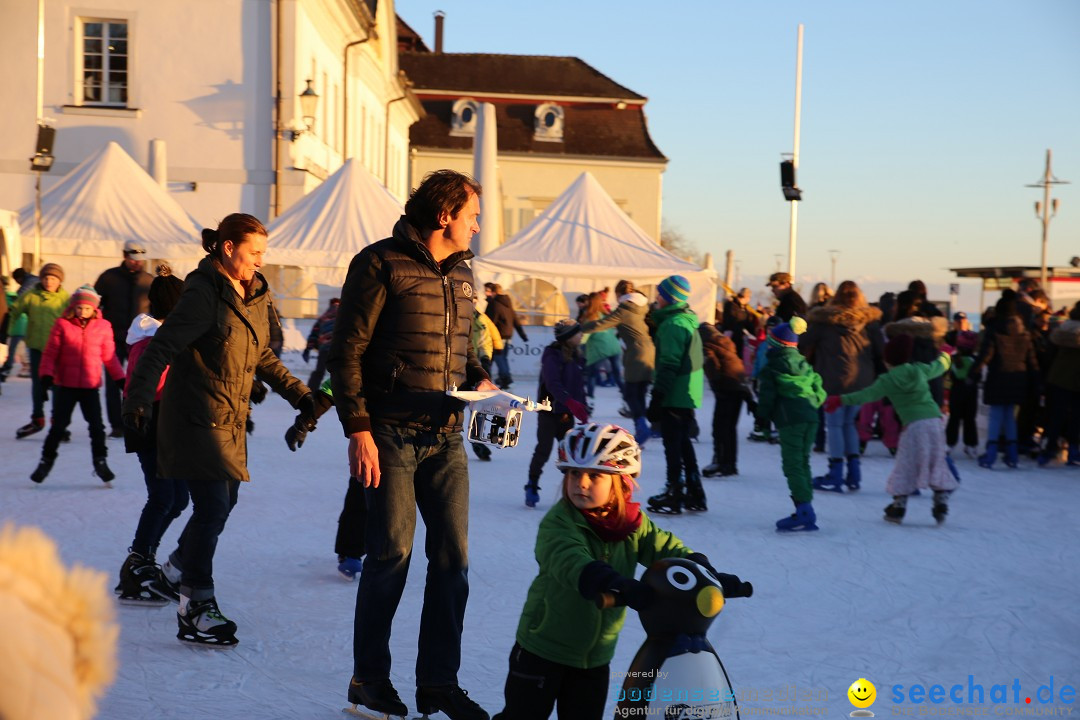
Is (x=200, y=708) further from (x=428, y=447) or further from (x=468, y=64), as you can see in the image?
(x=468, y=64)

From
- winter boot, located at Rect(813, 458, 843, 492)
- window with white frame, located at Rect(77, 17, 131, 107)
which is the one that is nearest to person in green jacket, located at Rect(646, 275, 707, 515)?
winter boot, located at Rect(813, 458, 843, 492)

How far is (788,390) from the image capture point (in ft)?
27.1

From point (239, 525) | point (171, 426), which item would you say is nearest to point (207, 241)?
point (171, 426)

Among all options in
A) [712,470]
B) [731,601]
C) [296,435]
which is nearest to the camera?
[296,435]

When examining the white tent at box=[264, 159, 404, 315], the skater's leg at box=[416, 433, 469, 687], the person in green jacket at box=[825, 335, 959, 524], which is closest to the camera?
the skater's leg at box=[416, 433, 469, 687]

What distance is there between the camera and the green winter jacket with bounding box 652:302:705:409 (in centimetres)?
834

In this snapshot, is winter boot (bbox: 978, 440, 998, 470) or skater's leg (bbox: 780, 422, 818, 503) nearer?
skater's leg (bbox: 780, 422, 818, 503)

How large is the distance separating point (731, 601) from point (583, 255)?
1683 cm

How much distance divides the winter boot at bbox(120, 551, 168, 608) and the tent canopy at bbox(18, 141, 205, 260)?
49.0 feet

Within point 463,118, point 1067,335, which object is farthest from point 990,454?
point 463,118

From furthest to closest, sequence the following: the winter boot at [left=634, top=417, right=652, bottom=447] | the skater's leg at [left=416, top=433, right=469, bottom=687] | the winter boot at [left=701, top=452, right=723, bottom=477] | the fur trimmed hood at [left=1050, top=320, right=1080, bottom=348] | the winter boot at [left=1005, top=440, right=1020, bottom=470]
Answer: the winter boot at [left=634, top=417, right=652, bottom=447] → the winter boot at [left=1005, top=440, right=1020, bottom=470] → the fur trimmed hood at [left=1050, top=320, right=1080, bottom=348] → the winter boot at [left=701, top=452, right=723, bottom=477] → the skater's leg at [left=416, top=433, right=469, bottom=687]

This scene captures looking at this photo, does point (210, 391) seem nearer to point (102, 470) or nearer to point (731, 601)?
point (731, 601)

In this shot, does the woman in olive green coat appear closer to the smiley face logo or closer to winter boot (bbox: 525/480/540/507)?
the smiley face logo

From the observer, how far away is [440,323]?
4.00 meters
